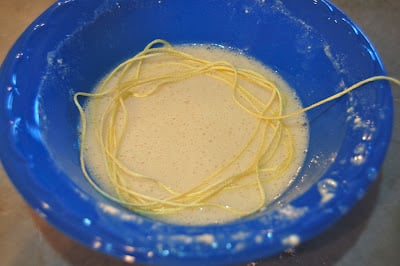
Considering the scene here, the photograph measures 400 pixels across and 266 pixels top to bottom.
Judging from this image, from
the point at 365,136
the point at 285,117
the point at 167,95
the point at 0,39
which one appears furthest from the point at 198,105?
the point at 0,39

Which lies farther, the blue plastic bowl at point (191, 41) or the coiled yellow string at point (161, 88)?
the coiled yellow string at point (161, 88)

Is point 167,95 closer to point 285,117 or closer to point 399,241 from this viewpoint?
point 285,117

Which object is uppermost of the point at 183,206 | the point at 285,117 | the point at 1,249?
the point at 285,117

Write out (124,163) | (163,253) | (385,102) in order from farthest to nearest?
(124,163) → (385,102) → (163,253)

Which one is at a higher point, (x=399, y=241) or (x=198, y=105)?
(x=198, y=105)
